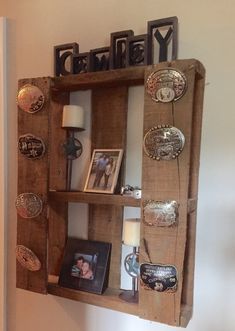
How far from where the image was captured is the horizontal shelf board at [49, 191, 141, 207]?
3.50 ft

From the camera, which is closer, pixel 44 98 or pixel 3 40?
pixel 44 98

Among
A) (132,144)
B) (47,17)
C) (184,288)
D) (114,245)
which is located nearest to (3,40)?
(47,17)

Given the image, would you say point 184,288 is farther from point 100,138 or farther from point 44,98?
point 44,98

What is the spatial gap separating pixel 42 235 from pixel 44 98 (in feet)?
1.71

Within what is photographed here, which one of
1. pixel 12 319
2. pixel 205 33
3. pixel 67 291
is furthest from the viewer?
pixel 12 319

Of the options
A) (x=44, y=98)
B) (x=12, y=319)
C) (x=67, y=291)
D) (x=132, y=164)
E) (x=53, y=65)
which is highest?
(x=53, y=65)

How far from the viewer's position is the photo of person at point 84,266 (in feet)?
3.90

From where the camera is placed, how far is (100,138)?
4.05 feet

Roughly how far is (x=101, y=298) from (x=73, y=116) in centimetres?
68

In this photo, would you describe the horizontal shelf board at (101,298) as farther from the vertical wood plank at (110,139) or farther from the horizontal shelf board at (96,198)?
the horizontal shelf board at (96,198)

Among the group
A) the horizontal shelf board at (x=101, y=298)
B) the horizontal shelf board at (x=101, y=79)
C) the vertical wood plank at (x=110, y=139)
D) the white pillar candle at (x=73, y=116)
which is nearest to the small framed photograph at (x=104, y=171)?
the vertical wood plank at (x=110, y=139)

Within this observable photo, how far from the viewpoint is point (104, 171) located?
119cm

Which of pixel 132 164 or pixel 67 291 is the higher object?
pixel 132 164

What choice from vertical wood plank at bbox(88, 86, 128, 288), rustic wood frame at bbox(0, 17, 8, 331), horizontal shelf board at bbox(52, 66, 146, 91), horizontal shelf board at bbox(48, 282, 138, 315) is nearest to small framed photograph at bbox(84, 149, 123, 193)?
vertical wood plank at bbox(88, 86, 128, 288)
